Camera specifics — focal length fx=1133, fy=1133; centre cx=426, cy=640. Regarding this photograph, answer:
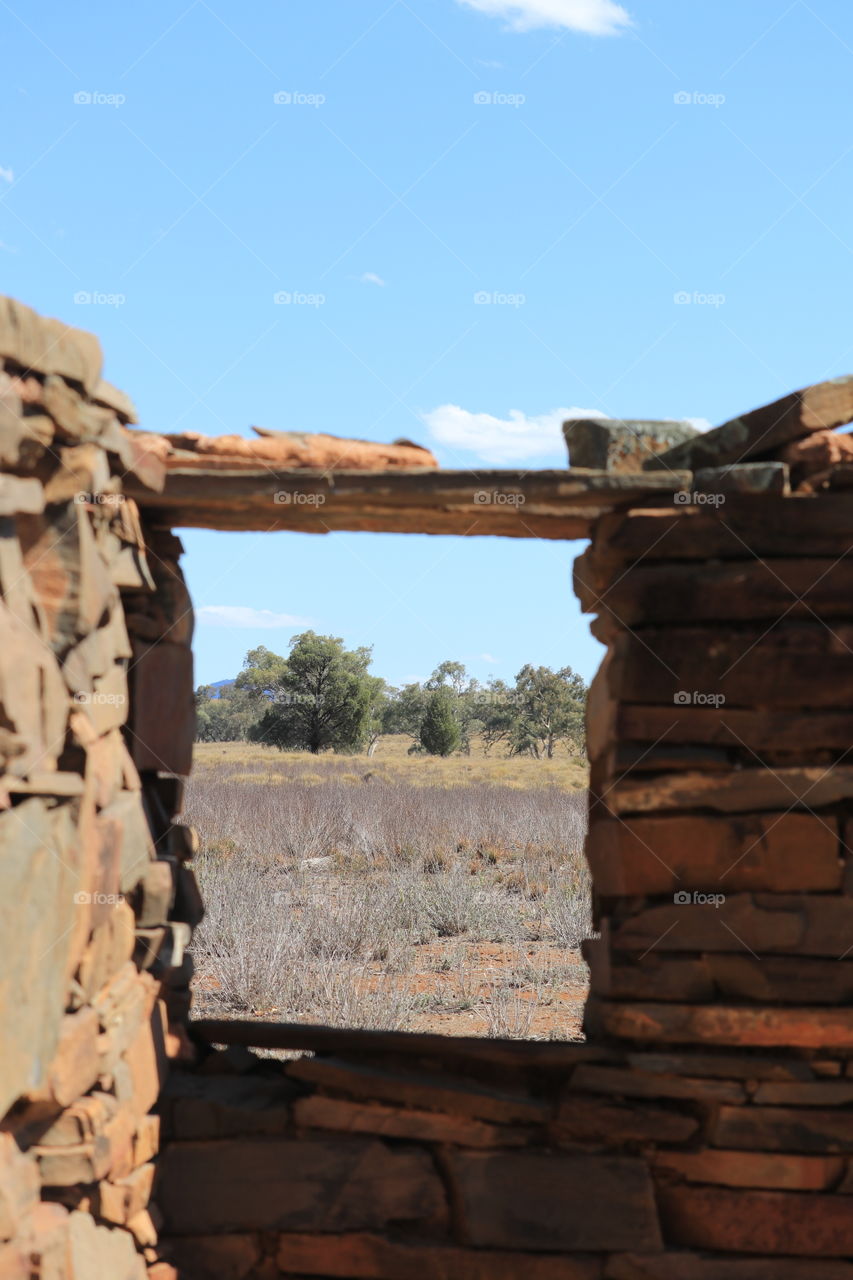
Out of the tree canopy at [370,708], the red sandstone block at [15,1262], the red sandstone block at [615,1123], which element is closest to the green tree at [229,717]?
the tree canopy at [370,708]

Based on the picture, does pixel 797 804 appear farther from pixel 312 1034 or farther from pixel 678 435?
pixel 312 1034

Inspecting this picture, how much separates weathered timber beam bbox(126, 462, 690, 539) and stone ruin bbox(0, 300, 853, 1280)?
1cm

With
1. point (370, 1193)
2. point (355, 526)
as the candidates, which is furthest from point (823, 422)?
point (370, 1193)

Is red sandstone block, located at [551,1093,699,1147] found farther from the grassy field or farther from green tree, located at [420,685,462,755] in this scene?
green tree, located at [420,685,462,755]

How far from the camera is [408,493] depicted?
339cm

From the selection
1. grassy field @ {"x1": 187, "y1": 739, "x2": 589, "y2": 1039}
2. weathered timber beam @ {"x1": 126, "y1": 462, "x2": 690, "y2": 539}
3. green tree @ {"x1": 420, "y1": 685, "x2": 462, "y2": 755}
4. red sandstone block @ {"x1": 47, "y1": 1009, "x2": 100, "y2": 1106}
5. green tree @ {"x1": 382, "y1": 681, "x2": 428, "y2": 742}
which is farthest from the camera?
green tree @ {"x1": 382, "y1": 681, "x2": 428, "y2": 742}

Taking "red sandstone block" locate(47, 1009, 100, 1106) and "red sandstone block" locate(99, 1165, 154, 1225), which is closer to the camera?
"red sandstone block" locate(47, 1009, 100, 1106)

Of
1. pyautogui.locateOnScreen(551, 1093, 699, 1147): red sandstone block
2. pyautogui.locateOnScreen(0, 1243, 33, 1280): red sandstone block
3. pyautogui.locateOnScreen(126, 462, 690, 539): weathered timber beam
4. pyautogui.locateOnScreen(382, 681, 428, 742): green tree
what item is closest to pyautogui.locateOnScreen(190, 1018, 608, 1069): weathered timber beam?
pyautogui.locateOnScreen(551, 1093, 699, 1147): red sandstone block

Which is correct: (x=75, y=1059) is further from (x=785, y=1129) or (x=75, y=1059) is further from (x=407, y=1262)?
(x=785, y=1129)

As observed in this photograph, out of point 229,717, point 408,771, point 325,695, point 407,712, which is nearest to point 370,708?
point 325,695

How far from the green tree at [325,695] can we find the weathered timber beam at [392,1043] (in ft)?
70.8

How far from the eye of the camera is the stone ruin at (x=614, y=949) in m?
3.21

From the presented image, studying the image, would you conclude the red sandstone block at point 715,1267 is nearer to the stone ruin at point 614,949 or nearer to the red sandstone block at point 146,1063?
the stone ruin at point 614,949

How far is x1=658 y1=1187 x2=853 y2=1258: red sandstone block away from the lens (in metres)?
3.23
